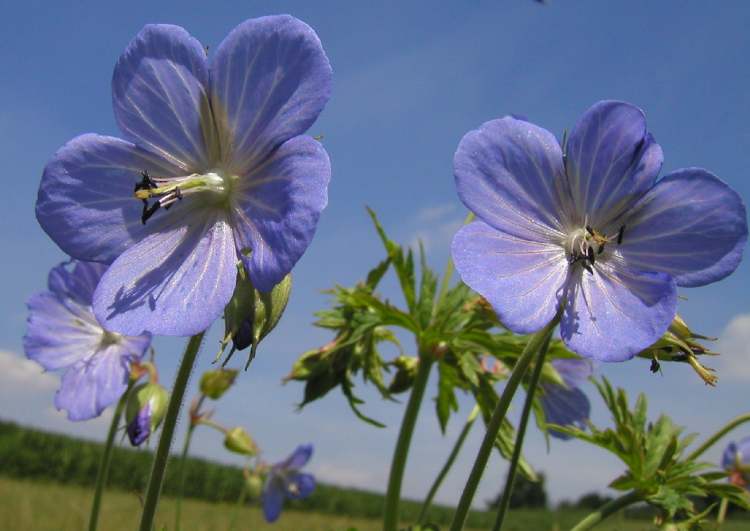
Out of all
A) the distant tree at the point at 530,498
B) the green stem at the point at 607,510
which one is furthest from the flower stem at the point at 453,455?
the distant tree at the point at 530,498

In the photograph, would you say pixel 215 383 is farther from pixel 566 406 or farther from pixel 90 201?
pixel 90 201

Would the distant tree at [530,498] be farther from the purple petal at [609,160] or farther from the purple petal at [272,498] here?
the purple petal at [609,160]

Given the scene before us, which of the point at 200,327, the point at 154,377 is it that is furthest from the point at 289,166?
the point at 154,377

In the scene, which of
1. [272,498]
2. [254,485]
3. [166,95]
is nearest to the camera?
[166,95]

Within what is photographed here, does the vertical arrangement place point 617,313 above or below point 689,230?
below

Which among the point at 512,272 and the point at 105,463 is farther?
the point at 105,463

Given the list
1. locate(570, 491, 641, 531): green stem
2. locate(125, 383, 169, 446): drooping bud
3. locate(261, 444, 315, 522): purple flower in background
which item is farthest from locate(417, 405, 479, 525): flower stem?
locate(261, 444, 315, 522): purple flower in background

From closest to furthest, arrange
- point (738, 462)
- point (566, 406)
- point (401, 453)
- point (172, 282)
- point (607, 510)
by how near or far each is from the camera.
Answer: point (172, 282) → point (607, 510) → point (401, 453) → point (566, 406) → point (738, 462)

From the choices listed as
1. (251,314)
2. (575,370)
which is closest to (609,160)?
(251,314)
